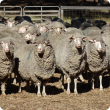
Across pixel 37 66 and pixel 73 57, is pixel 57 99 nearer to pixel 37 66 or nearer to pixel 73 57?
pixel 37 66

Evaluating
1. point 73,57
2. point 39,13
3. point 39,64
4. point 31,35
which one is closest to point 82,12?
point 31,35

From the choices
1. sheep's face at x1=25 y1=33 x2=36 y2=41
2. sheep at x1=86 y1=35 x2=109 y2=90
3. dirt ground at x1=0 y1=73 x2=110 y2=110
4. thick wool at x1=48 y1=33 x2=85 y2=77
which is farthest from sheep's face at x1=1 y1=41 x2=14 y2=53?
sheep at x1=86 y1=35 x2=109 y2=90

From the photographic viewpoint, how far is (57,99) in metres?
6.48

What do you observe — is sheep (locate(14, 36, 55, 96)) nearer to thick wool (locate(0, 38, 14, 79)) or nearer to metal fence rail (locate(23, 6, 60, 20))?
thick wool (locate(0, 38, 14, 79))

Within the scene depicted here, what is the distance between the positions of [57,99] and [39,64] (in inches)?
36.0

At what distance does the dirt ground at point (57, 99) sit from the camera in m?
5.84

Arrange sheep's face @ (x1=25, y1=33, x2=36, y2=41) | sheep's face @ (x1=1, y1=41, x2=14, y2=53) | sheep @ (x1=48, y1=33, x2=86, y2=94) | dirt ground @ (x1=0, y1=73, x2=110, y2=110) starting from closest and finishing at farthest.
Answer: dirt ground @ (x1=0, y1=73, x2=110, y2=110) → sheep's face @ (x1=1, y1=41, x2=14, y2=53) → sheep @ (x1=48, y1=33, x2=86, y2=94) → sheep's face @ (x1=25, y1=33, x2=36, y2=41)

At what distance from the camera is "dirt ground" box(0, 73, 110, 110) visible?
19.2ft

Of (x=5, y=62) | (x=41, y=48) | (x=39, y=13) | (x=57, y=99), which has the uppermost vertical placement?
(x=39, y=13)

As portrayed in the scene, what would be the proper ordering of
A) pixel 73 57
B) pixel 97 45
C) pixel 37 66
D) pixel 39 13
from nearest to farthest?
1. pixel 37 66
2. pixel 73 57
3. pixel 97 45
4. pixel 39 13

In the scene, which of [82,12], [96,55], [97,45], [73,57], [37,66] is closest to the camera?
[37,66]

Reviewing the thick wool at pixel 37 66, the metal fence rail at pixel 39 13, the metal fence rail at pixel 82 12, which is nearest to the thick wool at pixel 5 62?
the thick wool at pixel 37 66

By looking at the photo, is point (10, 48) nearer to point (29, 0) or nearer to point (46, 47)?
point (46, 47)

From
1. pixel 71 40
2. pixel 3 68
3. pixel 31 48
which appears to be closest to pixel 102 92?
pixel 71 40
